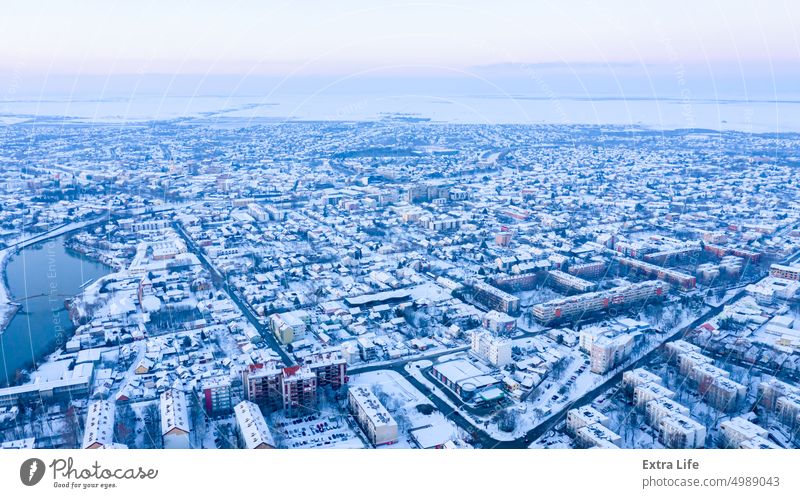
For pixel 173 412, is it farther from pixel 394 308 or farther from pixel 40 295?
pixel 40 295

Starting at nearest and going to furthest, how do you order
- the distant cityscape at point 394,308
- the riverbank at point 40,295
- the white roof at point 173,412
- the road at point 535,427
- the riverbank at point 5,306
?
1. the white roof at point 173,412
2. the road at point 535,427
3. the distant cityscape at point 394,308
4. the riverbank at point 40,295
5. the riverbank at point 5,306

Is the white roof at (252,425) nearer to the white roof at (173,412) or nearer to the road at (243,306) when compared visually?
the white roof at (173,412)

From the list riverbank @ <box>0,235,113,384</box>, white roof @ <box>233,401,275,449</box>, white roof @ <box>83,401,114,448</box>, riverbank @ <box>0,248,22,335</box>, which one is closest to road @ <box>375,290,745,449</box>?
white roof @ <box>233,401,275,449</box>

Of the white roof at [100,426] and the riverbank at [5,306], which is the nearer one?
the white roof at [100,426]

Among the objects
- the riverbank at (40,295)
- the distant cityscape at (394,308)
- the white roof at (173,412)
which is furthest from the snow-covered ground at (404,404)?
the riverbank at (40,295)

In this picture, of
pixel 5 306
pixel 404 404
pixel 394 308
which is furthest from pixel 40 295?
pixel 404 404

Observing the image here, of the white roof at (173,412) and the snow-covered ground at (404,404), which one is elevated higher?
the white roof at (173,412)
